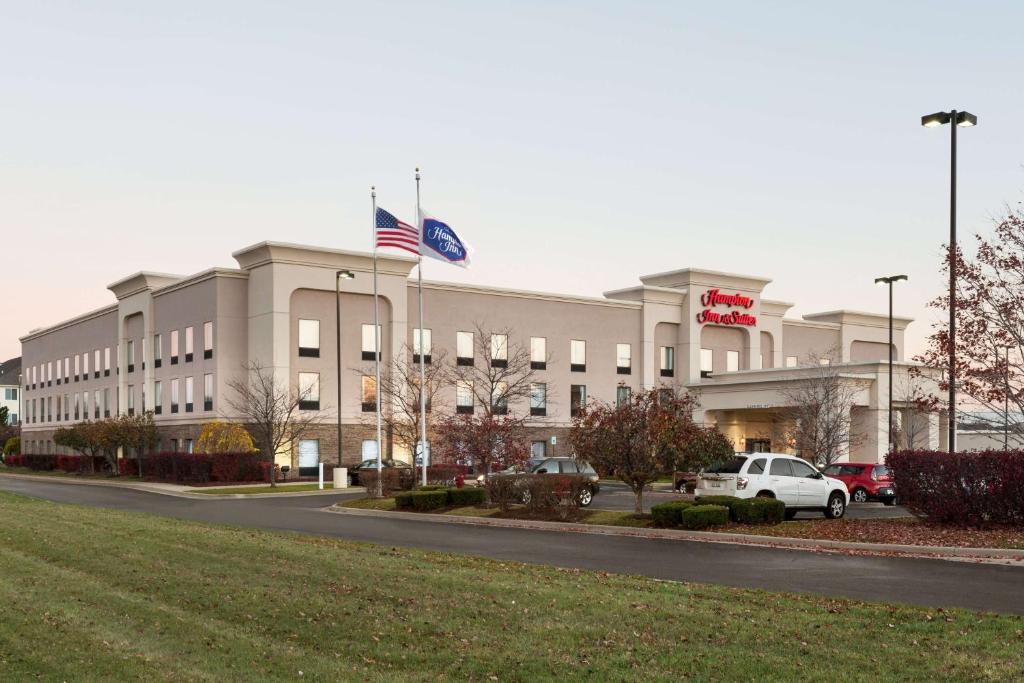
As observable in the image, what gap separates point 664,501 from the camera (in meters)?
37.0

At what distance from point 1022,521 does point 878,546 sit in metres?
3.93

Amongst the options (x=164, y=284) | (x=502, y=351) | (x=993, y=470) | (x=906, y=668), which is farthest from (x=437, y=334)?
(x=906, y=668)

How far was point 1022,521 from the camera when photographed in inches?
859

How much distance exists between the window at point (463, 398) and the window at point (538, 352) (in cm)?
487

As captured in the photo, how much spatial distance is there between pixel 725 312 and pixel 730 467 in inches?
1967

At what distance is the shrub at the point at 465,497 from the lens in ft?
102

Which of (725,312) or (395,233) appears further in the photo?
(725,312)

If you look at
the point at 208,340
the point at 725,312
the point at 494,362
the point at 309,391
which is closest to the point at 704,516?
the point at 309,391

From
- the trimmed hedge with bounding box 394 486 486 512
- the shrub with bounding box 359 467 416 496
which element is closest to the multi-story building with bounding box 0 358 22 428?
the shrub with bounding box 359 467 416 496

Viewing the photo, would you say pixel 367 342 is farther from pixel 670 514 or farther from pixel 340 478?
pixel 670 514

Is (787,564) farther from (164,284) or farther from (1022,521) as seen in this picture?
(164,284)

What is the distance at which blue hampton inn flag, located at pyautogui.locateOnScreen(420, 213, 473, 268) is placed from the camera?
34500mm

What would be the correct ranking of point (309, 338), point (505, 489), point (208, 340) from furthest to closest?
point (208, 340), point (309, 338), point (505, 489)

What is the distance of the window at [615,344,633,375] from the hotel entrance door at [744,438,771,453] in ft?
30.5
